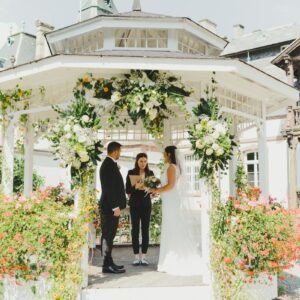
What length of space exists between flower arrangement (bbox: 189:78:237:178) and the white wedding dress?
1.14 metres

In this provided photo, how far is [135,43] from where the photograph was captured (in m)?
8.20

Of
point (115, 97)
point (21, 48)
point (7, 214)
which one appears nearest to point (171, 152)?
point (115, 97)

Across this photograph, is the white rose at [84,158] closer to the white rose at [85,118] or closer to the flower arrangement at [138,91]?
the white rose at [85,118]

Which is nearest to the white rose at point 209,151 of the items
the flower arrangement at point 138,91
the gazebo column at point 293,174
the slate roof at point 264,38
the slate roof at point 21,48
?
the flower arrangement at point 138,91

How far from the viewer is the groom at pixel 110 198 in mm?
6508

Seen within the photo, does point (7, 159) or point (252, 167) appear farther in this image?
point (252, 167)

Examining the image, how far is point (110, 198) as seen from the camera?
6.50 metres

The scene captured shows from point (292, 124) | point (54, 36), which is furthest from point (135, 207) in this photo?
point (292, 124)

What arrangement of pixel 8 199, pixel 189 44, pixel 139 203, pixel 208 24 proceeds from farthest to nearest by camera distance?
pixel 208 24 → pixel 189 44 → pixel 139 203 → pixel 8 199

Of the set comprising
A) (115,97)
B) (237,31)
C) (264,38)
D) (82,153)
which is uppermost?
(237,31)

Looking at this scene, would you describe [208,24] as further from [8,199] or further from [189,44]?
[8,199]

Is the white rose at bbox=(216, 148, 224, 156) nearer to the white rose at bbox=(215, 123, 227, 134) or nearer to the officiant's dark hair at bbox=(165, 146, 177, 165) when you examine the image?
the white rose at bbox=(215, 123, 227, 134)

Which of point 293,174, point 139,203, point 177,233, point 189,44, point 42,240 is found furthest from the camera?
point 293,174

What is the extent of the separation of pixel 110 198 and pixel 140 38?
11.3ft
